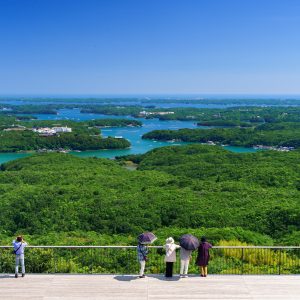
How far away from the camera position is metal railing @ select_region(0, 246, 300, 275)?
10.5 meters

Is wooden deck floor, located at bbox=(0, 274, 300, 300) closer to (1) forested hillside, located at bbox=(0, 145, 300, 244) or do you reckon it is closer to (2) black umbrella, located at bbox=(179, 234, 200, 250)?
(2) black umbrella, located at bbox=(179, 234, 200, 250)

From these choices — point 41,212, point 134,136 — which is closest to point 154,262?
point 41,212

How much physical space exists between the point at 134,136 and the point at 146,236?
3659 inches

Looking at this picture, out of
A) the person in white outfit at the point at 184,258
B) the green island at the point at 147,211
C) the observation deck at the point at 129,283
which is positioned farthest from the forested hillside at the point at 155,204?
the person in white outfit at the point at 184,258

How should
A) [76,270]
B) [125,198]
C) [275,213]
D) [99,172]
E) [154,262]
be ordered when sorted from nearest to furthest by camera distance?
[76,270]
[154,262]
[275,213]
[125,198]
[99,172]

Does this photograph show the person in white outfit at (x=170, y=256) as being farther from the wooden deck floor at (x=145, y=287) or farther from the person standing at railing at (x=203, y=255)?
the person standing at railing at (x=203, y=255)

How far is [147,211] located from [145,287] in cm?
1791

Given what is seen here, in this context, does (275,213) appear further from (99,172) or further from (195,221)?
(99,172)

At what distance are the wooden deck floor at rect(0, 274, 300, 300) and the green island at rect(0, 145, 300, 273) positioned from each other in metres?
1.38

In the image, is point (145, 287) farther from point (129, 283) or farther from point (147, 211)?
point (147, 211)

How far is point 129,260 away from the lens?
13109 mm

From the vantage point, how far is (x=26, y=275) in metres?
9.59

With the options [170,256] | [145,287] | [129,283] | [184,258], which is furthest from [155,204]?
[145,287]

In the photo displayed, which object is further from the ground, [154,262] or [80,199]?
[154,262]
